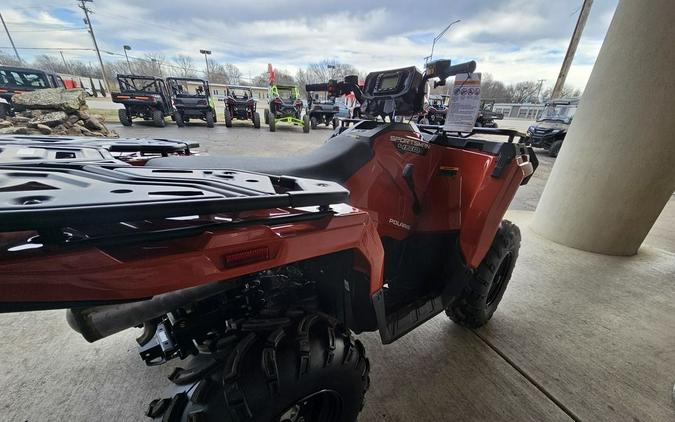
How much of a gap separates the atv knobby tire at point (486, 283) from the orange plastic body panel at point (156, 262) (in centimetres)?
126

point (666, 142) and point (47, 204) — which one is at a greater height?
point (47, 204)

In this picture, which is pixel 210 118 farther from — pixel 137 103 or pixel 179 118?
pixel 137 103

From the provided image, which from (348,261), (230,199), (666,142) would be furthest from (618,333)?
(230,199)

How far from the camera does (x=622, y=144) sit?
303 cm

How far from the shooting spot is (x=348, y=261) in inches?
42.4

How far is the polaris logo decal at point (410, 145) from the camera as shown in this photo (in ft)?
4.94

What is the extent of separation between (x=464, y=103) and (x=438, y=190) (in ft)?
1.67

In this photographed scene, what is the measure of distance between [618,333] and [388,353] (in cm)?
172

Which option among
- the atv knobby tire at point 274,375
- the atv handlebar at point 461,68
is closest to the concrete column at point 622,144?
the atv handlebar at point 461,68

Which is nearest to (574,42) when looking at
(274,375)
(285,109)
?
(285,109)

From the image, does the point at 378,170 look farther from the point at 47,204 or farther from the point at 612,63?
the point at 612,63

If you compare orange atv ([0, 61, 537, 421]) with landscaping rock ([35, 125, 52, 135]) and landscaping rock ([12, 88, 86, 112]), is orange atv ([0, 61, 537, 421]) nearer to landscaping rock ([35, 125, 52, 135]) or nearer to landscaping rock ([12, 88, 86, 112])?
landscaping rock ([35, 125, 52, 135])

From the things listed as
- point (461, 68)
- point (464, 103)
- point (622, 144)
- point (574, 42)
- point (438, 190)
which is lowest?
point (438, 190)

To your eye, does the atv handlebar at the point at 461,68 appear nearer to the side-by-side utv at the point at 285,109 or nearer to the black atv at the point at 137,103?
the side-by-side utv at the point at 285,109
